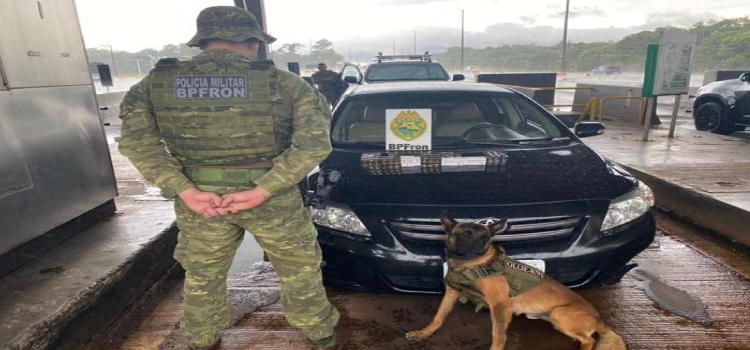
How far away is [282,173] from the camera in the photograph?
178cm

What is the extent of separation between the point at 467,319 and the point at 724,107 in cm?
813

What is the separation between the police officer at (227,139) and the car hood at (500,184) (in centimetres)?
49

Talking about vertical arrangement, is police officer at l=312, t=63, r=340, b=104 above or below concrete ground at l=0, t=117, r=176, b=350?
above

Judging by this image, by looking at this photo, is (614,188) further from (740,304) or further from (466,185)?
(740,304)

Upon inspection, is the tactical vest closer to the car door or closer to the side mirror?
the side mirror

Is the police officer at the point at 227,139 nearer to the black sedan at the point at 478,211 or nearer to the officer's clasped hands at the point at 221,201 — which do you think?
the officer's clasped hands at the point at 221,201

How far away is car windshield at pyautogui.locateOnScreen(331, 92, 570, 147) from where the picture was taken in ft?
10.2

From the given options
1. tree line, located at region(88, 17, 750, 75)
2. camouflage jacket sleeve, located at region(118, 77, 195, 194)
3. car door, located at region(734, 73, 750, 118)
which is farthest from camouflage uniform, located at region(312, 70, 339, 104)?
Result: tree line, located at region(88, 17, 750, 75)

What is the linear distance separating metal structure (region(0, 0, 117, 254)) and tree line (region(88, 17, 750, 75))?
25.6 m

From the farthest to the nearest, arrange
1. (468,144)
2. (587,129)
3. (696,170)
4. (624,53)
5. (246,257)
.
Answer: (624,53)
(696,170)
(246,257)
(587,129)
(468,144)

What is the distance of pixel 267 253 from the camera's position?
1.97 meters

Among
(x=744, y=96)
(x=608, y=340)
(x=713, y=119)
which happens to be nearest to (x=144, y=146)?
(x=608, y=340)

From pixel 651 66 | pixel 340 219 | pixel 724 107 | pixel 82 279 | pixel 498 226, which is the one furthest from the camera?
pixel 724 107

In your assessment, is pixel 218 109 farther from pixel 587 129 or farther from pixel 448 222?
pixel 587 129
